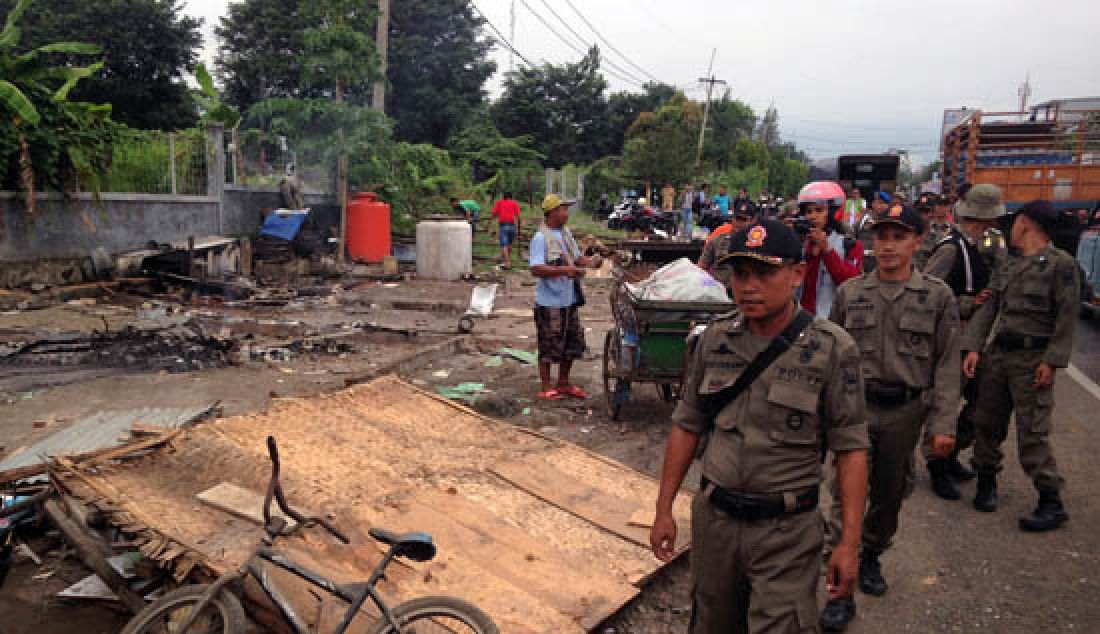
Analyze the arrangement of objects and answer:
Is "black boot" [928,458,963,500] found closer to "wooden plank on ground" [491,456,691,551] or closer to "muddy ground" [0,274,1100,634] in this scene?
"muddy ground" [0,274,1100,634]

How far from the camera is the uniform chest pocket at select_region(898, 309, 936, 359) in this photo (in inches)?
131

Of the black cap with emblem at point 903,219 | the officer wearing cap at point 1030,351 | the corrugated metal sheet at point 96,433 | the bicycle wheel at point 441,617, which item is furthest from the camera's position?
the corrugated metal sheet at point 96,433

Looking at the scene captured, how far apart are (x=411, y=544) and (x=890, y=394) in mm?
2271

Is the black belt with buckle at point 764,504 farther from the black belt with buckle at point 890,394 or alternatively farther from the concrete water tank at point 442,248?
the concrete water tank at point 442,248

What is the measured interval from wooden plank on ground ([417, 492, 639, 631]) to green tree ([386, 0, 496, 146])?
35010 millimetres

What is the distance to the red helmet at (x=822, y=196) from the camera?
4289mm

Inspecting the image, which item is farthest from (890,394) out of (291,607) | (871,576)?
(291,607)

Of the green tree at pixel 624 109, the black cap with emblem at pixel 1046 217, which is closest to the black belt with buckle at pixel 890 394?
the black cap with emblem at pixel 1046 217

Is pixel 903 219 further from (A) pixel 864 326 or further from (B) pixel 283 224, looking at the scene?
(B) pixel 283 224

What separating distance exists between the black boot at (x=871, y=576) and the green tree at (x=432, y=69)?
35.6m

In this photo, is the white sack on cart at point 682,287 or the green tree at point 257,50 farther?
the green tree at point 257,50

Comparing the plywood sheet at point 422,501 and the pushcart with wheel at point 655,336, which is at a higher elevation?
the pushcart with wheel at point 655,336

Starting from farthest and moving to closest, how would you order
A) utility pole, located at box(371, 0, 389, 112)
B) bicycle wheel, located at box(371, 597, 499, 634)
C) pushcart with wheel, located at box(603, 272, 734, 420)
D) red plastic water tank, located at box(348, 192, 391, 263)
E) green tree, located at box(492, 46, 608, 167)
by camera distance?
green tree, located at box(492, 46, 608, 167), utility pole, located at box(371, 0, 389, 112), red plastic water tank, located at box(348, 192, 391, 263), pushcart with wheel, located at box(603, 272, 734, 420), bicycle wheel, located at box(371, 597, 499, 634)

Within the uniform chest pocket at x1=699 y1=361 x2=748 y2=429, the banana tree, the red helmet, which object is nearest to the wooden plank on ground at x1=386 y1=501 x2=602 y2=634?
the uniform chest pocket at x1=699 y1=361 x2=748 y2=429
